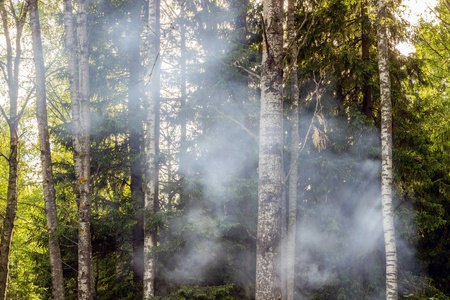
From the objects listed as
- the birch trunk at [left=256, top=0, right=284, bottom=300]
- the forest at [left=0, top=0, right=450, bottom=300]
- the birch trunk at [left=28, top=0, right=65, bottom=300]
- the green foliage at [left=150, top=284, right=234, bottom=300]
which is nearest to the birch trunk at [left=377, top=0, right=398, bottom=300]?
the forest at [left=0, top=0, right=450, bottom=300]

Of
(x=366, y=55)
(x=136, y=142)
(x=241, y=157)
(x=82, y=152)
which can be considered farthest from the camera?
(x=136, y=142)

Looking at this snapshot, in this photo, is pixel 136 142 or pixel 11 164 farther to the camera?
pixel 136 142

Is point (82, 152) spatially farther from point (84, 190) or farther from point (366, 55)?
point (366, 55)

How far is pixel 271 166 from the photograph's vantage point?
338cm

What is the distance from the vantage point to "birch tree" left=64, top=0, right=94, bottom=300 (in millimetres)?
6262

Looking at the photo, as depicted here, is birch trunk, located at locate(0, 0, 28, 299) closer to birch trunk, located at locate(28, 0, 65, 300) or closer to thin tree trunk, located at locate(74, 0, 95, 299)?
birch trunk, located at locate(28, 0, 65, 300)

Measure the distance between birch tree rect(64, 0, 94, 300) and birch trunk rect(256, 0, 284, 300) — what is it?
13.7 feet

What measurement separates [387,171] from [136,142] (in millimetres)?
7045

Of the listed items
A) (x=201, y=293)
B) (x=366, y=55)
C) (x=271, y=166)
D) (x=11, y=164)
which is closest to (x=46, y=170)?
(x=11, y=164)

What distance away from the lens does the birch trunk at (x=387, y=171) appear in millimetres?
6824

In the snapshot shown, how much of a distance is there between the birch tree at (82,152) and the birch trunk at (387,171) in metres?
6.01

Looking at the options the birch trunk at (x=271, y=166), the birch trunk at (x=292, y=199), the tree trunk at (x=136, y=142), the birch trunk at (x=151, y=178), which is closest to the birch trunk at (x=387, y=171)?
the birch trunk at (x=292, y=199)

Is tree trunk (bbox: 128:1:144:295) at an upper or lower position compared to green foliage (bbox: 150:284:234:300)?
upper

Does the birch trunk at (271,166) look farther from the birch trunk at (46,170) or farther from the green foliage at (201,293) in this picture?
the birch trunk at (46,170)
